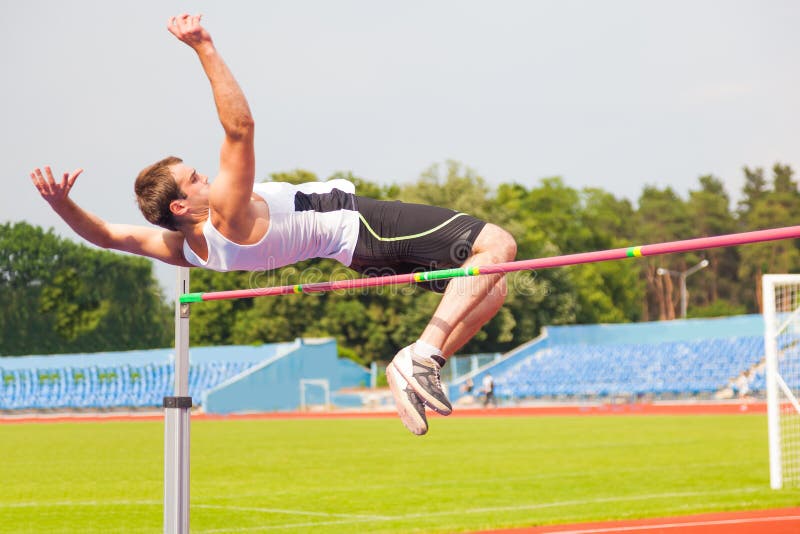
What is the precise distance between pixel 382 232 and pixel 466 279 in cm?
41

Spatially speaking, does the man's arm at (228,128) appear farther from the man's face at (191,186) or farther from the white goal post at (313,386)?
the white goal post at (313,386)

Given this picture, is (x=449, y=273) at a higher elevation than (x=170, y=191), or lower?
lower

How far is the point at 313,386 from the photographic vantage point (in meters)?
33.0

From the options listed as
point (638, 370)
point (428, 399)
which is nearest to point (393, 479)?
point (428, 399)

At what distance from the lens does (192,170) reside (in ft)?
13.8

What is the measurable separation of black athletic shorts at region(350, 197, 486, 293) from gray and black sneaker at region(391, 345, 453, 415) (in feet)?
1.46

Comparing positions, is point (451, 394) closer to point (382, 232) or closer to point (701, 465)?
point (701, 465)

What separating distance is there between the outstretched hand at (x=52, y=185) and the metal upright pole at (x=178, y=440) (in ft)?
3.00

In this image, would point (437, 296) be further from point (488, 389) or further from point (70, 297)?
point (70, 297)

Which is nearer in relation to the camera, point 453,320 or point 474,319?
point 453,320

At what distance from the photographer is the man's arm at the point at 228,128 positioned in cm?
370

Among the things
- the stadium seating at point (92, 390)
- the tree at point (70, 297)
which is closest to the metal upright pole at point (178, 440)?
the tree at point (70, 297)

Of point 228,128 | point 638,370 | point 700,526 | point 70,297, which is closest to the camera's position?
point 228,128

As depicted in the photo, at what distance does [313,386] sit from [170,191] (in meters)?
29.3
